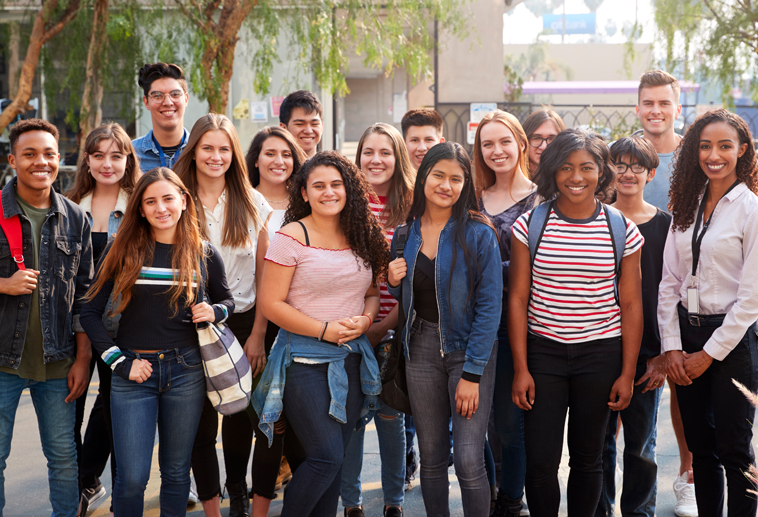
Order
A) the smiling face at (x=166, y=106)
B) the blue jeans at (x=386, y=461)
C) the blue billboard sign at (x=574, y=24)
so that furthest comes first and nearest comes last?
the blue billboard sign at (x=574, y=24), the smiling face at (x=166, y=106), the blue jeans at (x=386, y=461)

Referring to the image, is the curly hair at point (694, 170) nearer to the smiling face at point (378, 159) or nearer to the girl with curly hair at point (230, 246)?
the smiling face at point (378, 159)

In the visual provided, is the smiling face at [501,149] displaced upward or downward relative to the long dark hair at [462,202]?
upward

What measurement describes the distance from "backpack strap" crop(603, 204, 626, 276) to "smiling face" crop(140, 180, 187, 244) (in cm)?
193

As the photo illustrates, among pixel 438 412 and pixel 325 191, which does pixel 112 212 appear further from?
pixel 438 412

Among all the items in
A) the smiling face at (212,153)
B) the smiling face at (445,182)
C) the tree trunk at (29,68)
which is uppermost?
the tree trunk at (29,68)

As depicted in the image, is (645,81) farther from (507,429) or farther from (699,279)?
(507,429)

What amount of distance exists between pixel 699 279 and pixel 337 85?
665 centimetres

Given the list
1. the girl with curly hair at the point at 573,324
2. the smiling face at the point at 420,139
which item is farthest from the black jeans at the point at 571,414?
the smiling face at the point at 420,139

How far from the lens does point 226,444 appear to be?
341 centimetres

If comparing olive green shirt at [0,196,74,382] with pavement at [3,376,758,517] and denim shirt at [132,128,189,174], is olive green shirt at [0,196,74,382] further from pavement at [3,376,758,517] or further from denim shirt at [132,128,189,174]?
pavement at [3,376,758,517]

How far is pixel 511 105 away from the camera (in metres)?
11.9

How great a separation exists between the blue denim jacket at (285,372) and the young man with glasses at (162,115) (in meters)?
1.48

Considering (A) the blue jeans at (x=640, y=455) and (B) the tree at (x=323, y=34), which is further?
(B) the tree at (x=323, y=34)

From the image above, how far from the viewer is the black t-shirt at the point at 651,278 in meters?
3.12
